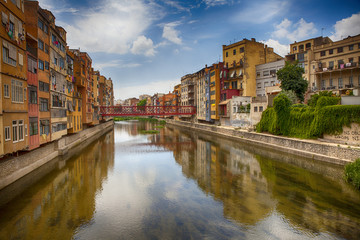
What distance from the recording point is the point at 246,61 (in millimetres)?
49906

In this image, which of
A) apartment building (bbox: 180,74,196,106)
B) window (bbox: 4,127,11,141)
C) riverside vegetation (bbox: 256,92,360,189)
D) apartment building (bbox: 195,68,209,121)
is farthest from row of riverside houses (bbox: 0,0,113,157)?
apartment building (bbox: 180,74,196,106)

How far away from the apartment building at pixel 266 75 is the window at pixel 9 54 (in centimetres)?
4419

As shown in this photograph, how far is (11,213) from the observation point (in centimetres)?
1190

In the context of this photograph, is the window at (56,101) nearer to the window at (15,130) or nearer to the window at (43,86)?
the window at (43,86)

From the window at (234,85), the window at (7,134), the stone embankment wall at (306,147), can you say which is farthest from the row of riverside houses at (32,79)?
the window at (234,85)

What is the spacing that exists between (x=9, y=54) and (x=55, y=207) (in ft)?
34.1

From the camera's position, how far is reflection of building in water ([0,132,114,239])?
10344 mm

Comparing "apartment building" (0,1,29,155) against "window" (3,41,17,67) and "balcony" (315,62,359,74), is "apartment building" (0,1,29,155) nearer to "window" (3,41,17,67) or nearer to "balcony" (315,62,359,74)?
"window" (3,41,17,67)

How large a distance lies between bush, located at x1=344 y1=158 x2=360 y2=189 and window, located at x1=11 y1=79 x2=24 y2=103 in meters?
24.3

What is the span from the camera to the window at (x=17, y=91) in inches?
597

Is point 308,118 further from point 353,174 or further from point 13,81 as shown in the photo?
point 13,81

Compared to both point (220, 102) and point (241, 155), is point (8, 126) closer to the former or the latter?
point (241, 155)

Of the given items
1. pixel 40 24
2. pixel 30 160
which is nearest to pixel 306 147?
pixel 30 160

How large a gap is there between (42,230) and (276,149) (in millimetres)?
26000
